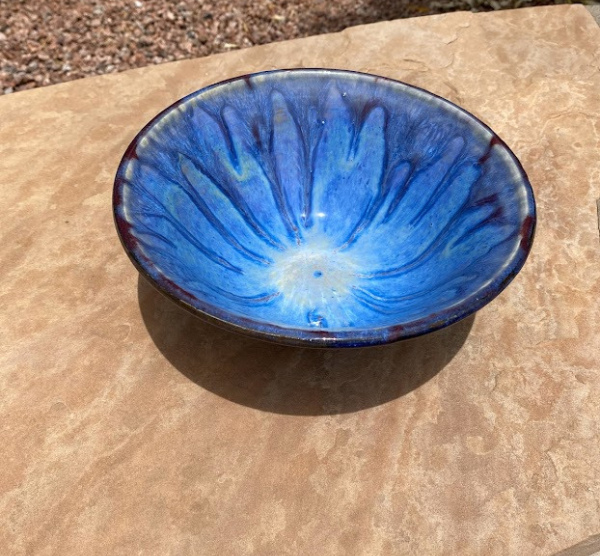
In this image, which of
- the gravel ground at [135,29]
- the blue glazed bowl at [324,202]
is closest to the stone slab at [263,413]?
the blue glazed bowl at [324,202]

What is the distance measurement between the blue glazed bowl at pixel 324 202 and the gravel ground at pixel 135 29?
1809mm

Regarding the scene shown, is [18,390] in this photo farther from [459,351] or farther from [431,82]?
[431,82]

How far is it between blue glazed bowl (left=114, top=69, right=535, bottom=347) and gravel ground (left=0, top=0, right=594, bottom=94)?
1.81 metres

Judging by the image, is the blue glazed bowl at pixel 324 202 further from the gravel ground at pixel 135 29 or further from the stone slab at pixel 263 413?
the gravel ground at pixel 135 29

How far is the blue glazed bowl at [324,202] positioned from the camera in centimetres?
153

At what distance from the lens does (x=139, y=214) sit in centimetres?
150

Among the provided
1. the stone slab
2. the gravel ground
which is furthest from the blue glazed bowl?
the gravel ground

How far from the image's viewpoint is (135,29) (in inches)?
141

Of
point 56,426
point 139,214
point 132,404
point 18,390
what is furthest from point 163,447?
point 139,214

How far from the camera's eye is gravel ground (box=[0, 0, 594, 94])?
337cm

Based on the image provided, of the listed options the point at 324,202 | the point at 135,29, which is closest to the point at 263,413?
the point at 324,202

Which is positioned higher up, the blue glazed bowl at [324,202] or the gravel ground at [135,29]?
the blue glazed bowl at [324,202]

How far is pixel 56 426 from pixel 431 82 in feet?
5.40

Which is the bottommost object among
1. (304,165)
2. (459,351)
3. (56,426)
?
(56,426)
